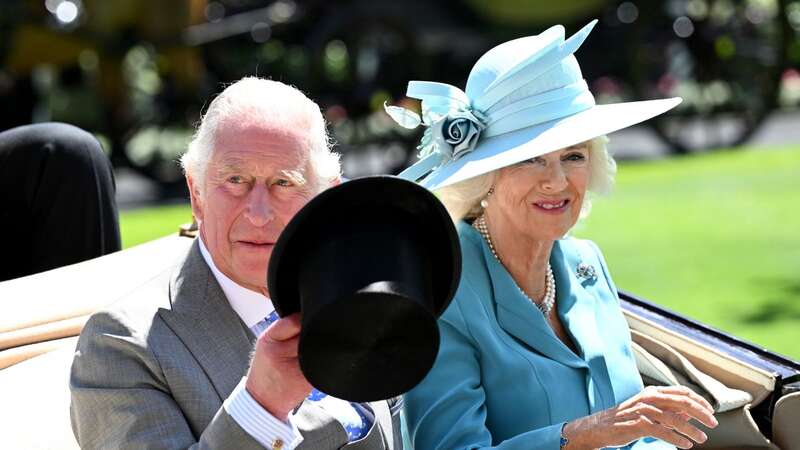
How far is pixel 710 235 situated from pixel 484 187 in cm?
550

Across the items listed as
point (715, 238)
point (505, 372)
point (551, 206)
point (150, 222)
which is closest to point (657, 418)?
point (505, 372)

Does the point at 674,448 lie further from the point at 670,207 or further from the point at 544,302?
the point at 670,207

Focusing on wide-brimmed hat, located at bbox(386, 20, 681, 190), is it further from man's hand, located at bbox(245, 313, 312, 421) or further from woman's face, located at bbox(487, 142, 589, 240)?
man's hand, located at bbox(245, 313, 312, 421)

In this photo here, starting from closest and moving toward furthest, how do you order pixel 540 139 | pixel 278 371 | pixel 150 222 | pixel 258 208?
1. pixel 278 371
2. pixel 258 208
3. pixel 540 139
4. pixel 150 222

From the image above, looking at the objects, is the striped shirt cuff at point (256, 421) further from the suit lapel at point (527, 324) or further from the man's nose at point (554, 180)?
the man's nose at point (554, 180)

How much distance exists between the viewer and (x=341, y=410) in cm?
205

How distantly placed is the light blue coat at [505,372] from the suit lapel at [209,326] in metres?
0.40

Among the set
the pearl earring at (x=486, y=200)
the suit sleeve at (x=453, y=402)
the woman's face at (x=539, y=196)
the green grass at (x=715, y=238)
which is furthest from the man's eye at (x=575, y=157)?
the green grass at (x=715, y=238)

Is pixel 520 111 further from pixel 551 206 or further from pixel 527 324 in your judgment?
pixel 527 324

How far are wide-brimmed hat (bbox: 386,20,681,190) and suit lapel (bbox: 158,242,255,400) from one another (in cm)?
51

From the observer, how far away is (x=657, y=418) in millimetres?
2023

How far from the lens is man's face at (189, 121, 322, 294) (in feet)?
6.48

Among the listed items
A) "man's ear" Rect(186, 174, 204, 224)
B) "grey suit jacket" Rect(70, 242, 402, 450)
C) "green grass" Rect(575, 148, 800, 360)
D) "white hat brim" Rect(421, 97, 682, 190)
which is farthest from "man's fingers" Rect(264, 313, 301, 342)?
"green grass" Rect(575, 148, 800, 360)

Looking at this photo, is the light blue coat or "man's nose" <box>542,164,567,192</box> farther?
"man's nose" <box>542,164,567,192</box>
